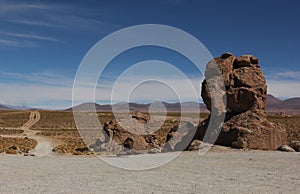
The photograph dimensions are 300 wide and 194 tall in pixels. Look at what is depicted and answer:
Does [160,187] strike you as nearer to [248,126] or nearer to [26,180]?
[26,180]

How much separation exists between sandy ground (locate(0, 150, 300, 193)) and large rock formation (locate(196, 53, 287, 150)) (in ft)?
11.0

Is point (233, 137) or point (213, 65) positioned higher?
point (213, 65)

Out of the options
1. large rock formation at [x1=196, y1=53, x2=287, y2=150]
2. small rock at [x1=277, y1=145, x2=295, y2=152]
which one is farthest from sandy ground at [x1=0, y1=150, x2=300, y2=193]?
large rock formation at [x1=196, y1=53, x2=287, y2=150]

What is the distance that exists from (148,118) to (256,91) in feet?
35.5

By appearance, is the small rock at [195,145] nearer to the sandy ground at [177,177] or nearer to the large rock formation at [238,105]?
the large rock formation at [238,105]

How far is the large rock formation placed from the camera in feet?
68.2

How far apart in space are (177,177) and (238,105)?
11477 mm

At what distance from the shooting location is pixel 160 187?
34.3ft

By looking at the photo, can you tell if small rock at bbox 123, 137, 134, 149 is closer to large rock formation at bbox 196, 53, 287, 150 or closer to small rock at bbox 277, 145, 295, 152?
large rock formation at bbox 196, 53, 287, 150

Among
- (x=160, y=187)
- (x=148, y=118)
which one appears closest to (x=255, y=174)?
(x=160, y=187)

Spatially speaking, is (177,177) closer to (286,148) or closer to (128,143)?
(286,148)

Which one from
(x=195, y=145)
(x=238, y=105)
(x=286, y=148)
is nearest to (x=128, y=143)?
(x=195, y=145)

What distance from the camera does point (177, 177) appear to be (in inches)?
490

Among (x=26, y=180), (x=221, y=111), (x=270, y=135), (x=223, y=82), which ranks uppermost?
(x=223, y=82)
